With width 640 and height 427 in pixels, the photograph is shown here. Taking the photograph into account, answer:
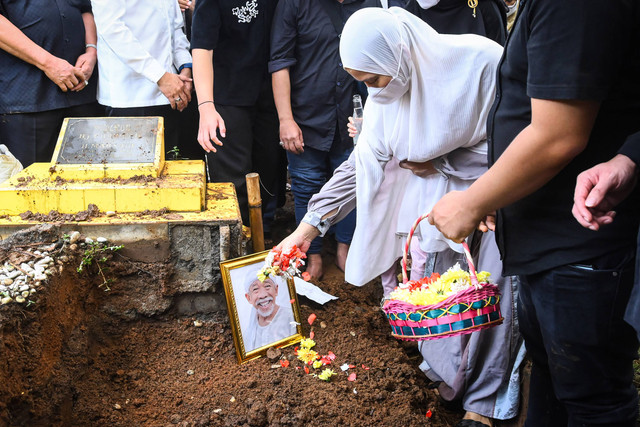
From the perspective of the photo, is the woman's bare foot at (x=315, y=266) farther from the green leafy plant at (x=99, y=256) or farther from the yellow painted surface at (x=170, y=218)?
the green leafy plant at (x=99, y=256)

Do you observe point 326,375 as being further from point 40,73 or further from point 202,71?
point 40,73

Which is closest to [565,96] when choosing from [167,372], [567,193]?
[567,193]

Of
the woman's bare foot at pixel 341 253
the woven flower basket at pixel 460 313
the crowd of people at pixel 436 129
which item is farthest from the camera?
the woman's bare foot at pixel 341 253

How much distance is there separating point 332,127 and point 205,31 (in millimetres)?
962

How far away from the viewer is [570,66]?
4.56 ft

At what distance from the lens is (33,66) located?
369cm

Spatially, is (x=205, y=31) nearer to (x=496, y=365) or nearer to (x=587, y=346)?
(x=496, y=365)

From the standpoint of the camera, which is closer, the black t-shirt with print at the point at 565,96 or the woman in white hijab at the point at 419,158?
the black t-shirt with print at the point at 565,96

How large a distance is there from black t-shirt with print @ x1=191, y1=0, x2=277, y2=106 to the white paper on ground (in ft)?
4.02

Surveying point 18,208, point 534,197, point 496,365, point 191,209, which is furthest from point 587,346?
point 18,208

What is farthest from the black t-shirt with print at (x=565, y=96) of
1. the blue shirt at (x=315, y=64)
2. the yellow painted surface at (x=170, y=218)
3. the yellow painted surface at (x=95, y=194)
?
the blue shirt at (x=315, y=64)

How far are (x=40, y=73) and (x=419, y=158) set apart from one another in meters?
2.49

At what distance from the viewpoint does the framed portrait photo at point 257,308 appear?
297 cm

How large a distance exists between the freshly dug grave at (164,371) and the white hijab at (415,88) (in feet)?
2.91
